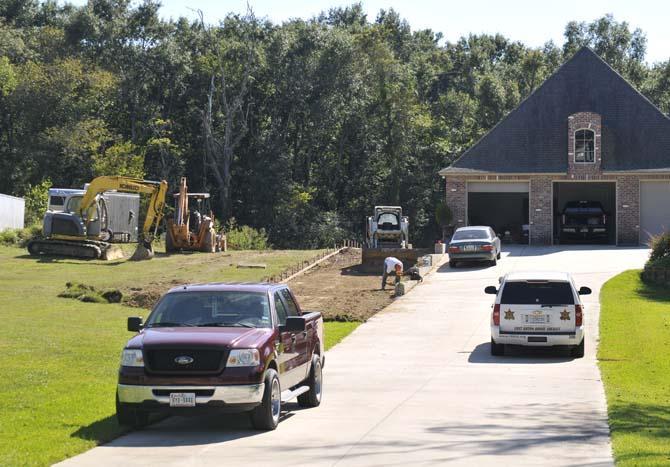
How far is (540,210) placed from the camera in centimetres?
5669

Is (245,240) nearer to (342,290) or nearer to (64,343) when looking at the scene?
(342,290)

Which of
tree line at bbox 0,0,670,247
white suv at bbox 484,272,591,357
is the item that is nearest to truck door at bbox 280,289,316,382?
white suv at bbox 484,272,591,357

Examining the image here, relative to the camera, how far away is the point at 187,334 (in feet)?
47.9

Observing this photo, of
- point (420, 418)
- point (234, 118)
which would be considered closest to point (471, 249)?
point (420, 418)

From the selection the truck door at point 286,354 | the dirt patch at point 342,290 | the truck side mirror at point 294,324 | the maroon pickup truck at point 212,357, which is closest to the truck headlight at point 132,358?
the maroon pickup truck at point 212,357

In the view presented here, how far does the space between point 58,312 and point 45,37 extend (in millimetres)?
50021

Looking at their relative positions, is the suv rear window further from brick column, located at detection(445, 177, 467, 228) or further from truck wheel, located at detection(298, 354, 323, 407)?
brick column, located at detection(445, 177, 467, 228)

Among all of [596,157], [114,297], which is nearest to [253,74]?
[596,157]

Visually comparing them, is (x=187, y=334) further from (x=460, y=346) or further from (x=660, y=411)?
(x=460, y=346)

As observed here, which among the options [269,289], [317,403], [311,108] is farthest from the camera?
[311,108]

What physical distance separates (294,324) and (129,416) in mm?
2494

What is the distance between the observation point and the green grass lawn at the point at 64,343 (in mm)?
14023

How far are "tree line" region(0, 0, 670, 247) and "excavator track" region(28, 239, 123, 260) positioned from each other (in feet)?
64.1

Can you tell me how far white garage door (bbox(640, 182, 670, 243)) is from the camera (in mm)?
55656
